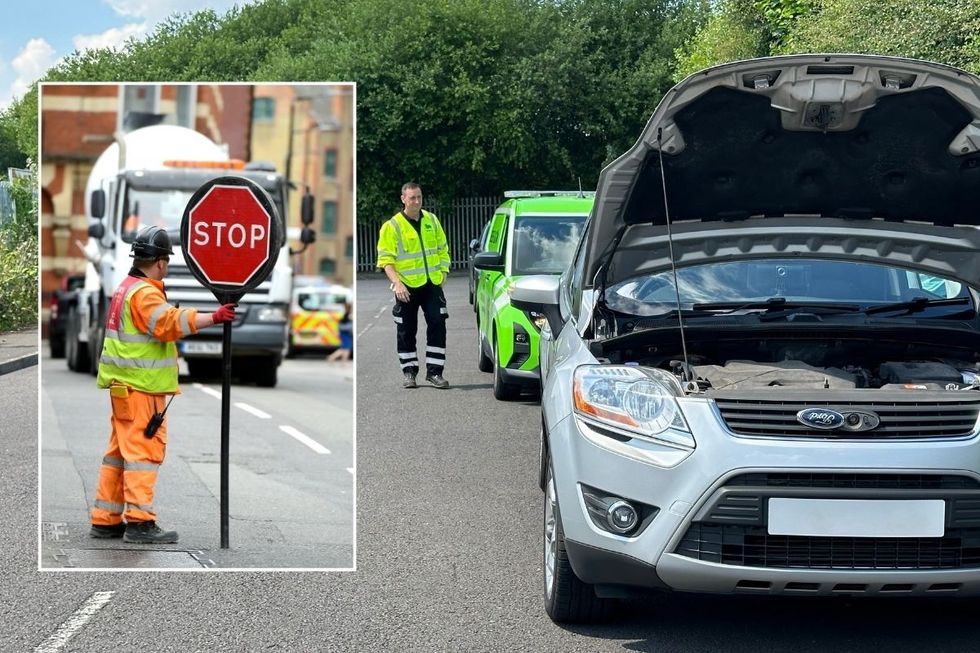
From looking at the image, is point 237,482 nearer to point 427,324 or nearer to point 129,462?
A: point 129,462

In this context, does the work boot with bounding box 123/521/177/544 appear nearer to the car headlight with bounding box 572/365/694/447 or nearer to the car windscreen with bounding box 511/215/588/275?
the car headlight with bounding box 572/365/694/447

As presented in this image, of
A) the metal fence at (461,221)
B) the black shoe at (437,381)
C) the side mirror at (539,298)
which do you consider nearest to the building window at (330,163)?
the side mirror at (539,298)

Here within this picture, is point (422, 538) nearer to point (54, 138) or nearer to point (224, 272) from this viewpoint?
point (224, 272)

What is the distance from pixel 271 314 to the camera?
429cm

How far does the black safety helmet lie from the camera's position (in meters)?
4.16

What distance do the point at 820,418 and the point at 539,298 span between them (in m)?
2.55

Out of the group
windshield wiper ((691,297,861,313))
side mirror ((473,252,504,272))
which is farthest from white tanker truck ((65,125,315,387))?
side mirror ((473,252,504,272))

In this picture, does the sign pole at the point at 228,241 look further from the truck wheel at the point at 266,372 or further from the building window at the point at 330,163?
the building window at the point at 330,163

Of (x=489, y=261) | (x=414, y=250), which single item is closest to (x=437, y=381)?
(x=414, y=250)

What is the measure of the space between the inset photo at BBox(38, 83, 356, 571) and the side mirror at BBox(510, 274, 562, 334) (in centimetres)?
225

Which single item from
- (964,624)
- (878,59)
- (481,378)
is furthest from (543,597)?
(481,378)

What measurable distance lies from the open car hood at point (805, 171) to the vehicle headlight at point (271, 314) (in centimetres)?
183

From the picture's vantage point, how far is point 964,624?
17.1ft

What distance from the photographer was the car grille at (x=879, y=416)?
460cm
